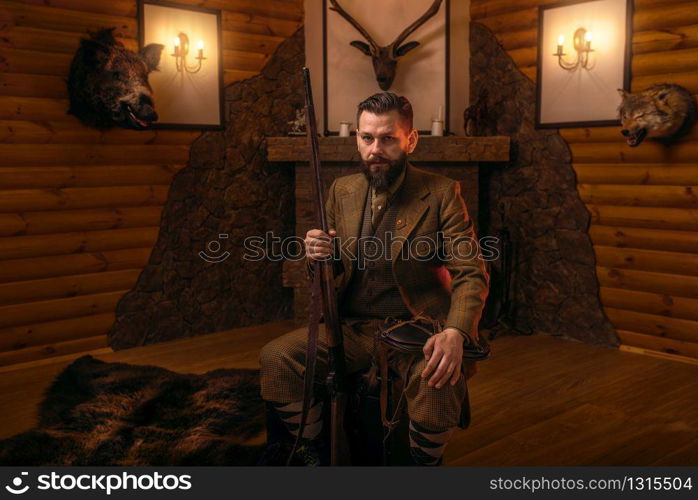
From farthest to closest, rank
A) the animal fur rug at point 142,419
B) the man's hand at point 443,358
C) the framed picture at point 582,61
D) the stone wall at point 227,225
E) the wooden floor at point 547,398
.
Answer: the stone wall at point 227,225, the framed picture at point 582,61, the wooden floor at point 547,398, the animal fur rug at point 142,419, the man's hand at point 443,358

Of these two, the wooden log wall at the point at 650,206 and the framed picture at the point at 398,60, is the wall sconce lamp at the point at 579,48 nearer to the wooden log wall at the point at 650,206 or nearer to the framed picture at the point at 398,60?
the wooden log wall at the point at 650,206

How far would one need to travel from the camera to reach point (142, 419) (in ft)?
11.6

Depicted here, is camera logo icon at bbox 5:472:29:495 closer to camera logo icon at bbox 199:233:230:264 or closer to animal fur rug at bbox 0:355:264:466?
animal fur rug at bbox 0:355:264:466

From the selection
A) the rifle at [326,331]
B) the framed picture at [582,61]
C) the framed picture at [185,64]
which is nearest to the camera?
the rifle at [326,331]

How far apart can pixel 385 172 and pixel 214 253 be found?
9.63ft

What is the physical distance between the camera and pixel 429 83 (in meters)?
5.55

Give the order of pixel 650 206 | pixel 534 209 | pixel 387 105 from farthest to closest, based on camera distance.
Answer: pixel 534 209 → pixel 650 206 → pixel 387 105

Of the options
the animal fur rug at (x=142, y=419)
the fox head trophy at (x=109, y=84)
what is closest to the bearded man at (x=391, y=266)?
the animal fur rug at (x=142, y=419)

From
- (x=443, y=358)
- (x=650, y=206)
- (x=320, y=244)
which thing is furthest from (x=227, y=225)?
(x=443, y=358)

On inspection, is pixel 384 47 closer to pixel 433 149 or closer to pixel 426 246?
pixel 433 149

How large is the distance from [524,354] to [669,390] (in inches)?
38.4

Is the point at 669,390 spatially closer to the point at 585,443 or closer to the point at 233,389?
the point at 585,443

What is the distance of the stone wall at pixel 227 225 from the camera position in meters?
5.14

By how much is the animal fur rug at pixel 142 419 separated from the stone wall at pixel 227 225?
2.77ft
